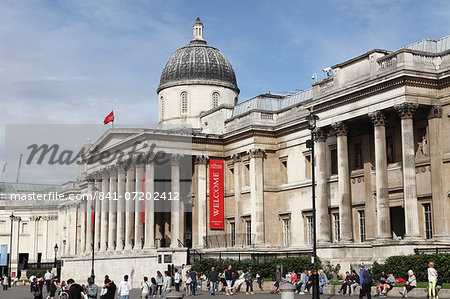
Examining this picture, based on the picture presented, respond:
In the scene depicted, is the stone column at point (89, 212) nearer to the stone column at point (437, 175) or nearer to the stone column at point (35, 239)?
the stone column at point (437, 175)

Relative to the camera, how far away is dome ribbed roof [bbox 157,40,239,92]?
6238cm

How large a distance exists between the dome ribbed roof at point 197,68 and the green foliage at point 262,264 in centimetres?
2182

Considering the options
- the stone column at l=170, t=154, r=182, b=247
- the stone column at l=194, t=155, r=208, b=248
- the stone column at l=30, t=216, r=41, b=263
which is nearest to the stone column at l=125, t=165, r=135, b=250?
the stone column at l=170, t=154, r=182, b=247

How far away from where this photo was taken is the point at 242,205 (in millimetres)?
52250

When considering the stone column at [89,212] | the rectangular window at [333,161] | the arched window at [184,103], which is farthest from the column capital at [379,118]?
the stone column at [89,212]

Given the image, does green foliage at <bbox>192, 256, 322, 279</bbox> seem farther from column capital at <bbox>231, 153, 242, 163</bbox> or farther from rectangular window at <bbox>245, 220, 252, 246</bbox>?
column capital at <bbox>231, 153, 242, 163</bbox>

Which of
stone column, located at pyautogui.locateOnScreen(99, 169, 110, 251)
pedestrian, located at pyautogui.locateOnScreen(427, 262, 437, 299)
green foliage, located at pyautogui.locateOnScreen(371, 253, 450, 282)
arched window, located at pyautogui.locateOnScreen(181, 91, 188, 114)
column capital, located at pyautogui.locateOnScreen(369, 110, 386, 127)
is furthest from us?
stone column, located at pyautogui.locateOnScreen(99, 169, 110, 251)

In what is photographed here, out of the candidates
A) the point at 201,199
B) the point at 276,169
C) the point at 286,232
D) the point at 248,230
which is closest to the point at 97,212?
the point at 201,199

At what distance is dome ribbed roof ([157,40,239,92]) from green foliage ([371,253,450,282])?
33142 millimetres

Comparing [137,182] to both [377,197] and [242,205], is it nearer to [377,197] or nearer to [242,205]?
[242,205]

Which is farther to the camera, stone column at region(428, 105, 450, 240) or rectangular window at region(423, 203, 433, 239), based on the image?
rectangular window at region(423, 203, 433, 239)

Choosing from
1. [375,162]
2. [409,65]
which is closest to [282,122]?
[375,162]

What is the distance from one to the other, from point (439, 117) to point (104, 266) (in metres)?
36.0

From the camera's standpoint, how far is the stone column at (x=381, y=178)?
119 feet
